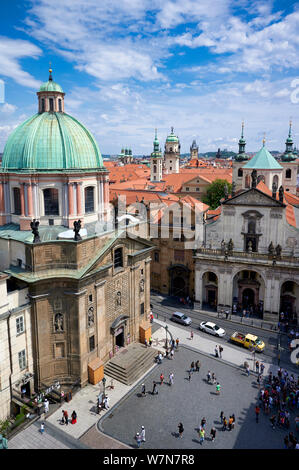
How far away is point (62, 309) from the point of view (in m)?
29.8

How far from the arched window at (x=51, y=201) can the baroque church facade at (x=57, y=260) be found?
88 mm

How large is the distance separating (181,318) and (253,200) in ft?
56.4

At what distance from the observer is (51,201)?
1278 inches

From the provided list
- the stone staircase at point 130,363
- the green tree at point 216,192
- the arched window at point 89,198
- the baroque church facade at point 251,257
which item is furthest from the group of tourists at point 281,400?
the green tree at point 216,192

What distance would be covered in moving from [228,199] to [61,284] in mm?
25133

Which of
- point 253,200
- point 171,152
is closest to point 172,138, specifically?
point 171,152

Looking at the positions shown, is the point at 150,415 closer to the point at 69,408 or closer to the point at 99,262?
the point at 69,408

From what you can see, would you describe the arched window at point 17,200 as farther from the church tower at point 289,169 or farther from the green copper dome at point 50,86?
the church tower at point 289,169

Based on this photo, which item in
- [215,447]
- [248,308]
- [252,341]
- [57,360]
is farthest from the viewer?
[248,308]

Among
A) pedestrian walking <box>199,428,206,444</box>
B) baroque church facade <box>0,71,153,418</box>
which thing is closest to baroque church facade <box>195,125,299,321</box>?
baroque church facade <box>0,71,153,418</box>

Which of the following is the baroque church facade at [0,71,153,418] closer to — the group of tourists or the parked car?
the parked car

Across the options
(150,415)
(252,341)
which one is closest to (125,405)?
(150,415)

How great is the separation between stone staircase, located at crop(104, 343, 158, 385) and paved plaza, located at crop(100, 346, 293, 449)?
108 centimetres

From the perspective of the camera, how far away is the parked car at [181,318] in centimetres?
4384
